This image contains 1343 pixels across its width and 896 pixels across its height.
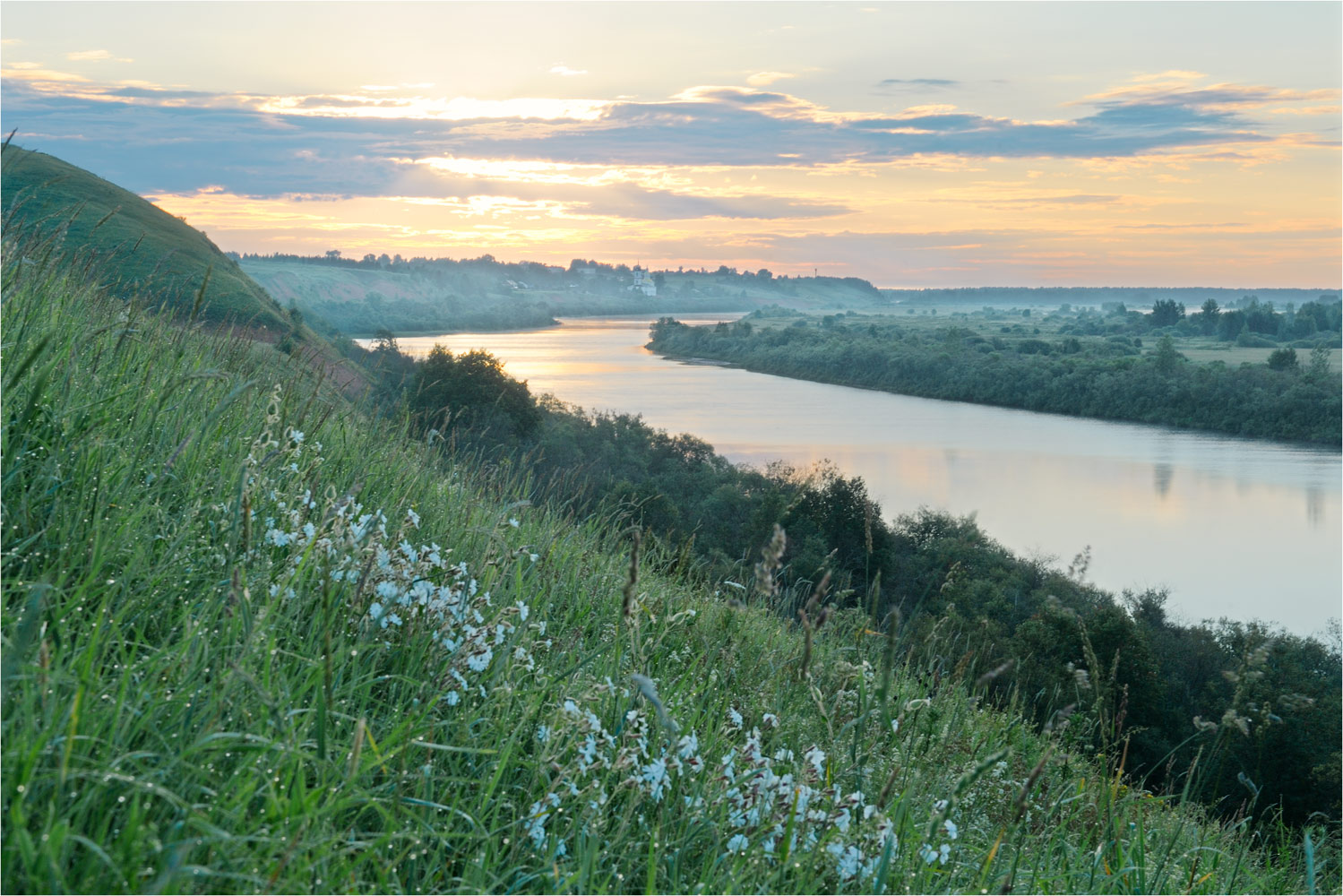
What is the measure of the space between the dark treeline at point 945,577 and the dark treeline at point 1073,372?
4637cm

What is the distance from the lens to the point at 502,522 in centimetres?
482

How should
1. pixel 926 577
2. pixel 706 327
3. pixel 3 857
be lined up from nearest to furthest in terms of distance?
pixel 3 857, pixel 926 577, pixel 706 327

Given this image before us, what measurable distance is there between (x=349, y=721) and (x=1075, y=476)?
2175 inches

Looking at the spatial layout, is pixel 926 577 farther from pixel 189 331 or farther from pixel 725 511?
pixel 189 331

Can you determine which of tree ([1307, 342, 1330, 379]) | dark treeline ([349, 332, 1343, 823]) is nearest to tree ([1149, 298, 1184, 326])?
tree ([1307, 342, 1330, 379])

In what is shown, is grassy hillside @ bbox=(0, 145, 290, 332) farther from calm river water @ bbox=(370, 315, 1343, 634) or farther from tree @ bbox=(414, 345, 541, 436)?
calm river water @ bbox=(370, 315, 1343, 634)

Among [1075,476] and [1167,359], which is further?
[1167,359]

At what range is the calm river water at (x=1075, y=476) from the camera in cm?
3594

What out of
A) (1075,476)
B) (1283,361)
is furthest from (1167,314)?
(1075,476)

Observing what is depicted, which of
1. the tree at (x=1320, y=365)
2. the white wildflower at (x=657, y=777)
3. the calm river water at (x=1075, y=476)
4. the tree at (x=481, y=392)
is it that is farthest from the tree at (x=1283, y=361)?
the white wildflower at (x=657, y=777)

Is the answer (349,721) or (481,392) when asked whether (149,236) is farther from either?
(349,721)

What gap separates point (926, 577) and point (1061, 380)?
58.1 meters

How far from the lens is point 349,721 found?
2.54m

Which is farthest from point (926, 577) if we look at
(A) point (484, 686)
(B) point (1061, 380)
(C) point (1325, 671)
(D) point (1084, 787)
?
(B) point (1061, 380)
